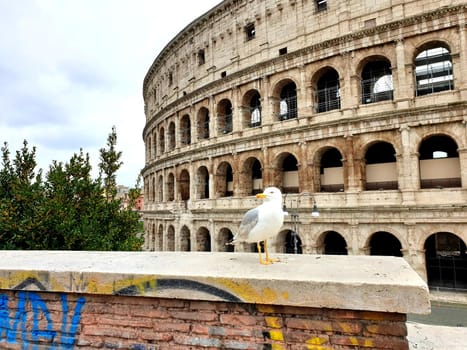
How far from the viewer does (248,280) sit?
274 centimetres

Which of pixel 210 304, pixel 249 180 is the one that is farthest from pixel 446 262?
pixel 210 304

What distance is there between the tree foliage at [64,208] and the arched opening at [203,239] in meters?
11.2

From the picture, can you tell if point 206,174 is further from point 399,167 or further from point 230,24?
point 399,167

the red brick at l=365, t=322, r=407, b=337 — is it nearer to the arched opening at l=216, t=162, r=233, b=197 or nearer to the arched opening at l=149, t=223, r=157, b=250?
the arched opening at l=216, t=162, r=233, b=197

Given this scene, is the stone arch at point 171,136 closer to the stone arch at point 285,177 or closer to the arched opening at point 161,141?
the arched opening at point 161,141

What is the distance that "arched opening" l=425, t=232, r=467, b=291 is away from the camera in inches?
588

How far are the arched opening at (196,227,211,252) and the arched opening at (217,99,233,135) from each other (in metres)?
6.67

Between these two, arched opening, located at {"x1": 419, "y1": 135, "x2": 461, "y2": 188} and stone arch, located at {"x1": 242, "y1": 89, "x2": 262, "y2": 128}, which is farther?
stone arch, located at {"x1": 242, "y1": 89, "x2": 262, "y2": 128}

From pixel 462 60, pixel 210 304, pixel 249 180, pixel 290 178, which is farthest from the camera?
pixel 249 180

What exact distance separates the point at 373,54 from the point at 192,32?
13.5 metres

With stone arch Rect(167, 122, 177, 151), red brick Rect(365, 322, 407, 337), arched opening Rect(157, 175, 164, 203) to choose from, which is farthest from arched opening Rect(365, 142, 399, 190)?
arched opening Rect(157, 175, 164, 203)

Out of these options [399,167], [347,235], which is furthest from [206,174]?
[399,167]

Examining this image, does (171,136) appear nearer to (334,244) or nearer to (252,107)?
(252,107)

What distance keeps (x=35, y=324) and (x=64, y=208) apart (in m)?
6.82
